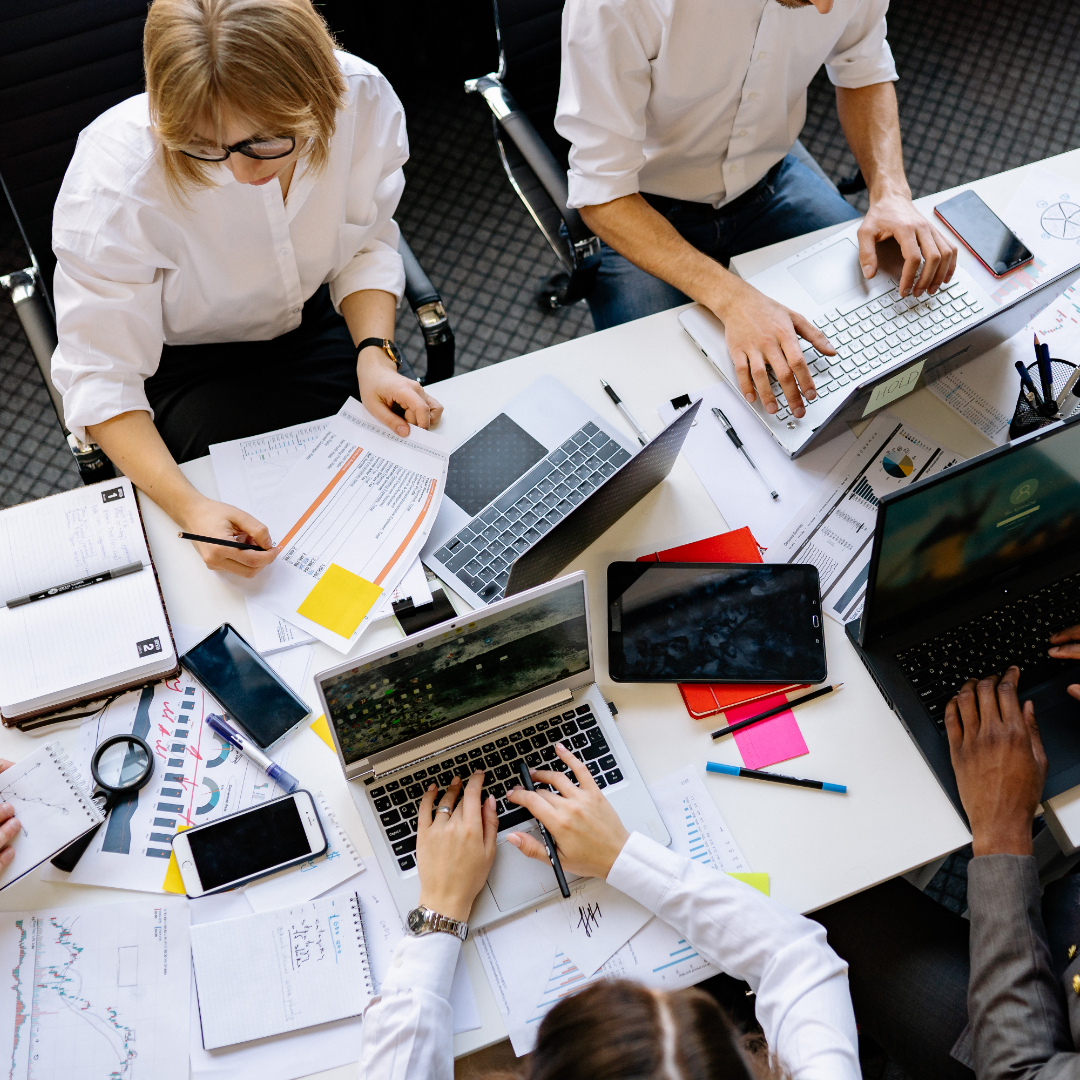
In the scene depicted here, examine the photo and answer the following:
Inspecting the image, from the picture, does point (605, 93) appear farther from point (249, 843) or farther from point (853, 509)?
point (249, 843)

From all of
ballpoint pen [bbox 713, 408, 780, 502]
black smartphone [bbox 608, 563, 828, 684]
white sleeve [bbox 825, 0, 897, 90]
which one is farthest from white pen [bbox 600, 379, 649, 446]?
white sleeve [bbox 825, 0, 897, 90]

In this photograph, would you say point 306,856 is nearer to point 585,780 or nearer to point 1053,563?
point 585,780

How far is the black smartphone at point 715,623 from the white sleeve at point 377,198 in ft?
2.17

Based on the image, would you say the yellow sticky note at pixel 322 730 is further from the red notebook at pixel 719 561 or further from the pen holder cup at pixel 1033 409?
the pen holder cup at pixel 1033 409

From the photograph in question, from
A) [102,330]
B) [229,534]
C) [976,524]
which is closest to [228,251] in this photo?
[102,330]

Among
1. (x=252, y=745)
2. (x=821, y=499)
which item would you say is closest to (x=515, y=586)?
(x=252, y=745)

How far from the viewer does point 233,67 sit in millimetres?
1119

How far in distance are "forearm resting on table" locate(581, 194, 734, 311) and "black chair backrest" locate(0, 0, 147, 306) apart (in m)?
0.77

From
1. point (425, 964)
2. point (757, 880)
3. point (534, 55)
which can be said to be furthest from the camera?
point (534, 55)

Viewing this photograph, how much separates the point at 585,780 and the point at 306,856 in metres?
0.35

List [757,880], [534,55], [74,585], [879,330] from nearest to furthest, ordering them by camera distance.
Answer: [757,880] < [74,585] < [879,330] < [534,55]

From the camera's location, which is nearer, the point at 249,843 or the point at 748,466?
the point at 249,843

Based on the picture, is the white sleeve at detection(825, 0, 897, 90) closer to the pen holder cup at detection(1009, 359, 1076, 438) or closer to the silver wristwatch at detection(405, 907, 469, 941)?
the pen holder cup at detection(1009, 359, 1076, 438)

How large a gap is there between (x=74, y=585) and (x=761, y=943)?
0.98 meters
